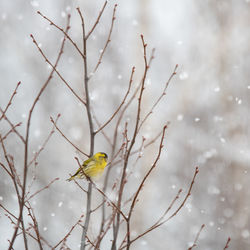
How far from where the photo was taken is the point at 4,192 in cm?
905

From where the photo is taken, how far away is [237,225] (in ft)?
26.2

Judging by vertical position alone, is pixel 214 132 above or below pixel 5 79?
below

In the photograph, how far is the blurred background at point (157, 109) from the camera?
325 inches

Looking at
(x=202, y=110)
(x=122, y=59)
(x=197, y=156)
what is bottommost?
(x=197, y=156)

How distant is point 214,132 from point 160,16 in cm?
361

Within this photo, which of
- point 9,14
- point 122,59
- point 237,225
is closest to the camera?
point 237,225

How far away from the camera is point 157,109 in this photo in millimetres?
9453

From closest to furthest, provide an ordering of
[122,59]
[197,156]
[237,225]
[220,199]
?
[237,225]
[220,199]
[197,156]
[122,59]

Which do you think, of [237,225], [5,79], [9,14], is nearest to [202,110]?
[237,225]

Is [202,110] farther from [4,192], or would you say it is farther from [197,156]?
[4,192]

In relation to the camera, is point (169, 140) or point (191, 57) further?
point (191, 57)

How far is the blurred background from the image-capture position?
826cm

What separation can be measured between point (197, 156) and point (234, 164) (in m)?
1.11

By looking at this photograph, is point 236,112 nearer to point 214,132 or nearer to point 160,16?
point 214,132
